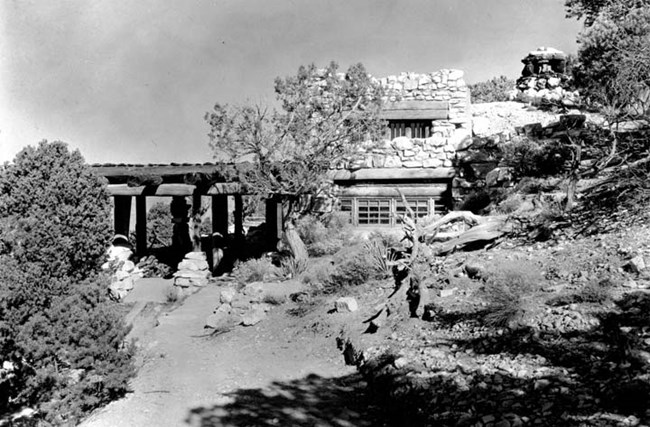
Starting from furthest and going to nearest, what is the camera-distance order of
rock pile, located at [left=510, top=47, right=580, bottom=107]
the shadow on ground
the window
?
rock pile, located at [left=510, top=47, right=580, bottom=107], the window, the shadow on ground

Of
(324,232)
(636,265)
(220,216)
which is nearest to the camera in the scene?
(636,265)

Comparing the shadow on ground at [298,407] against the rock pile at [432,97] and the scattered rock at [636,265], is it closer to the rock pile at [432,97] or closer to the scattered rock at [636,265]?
the scattered rock at [636,265]

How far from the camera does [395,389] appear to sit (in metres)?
7.25

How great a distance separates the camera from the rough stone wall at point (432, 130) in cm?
1878

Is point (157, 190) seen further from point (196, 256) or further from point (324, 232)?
point (324, 232)

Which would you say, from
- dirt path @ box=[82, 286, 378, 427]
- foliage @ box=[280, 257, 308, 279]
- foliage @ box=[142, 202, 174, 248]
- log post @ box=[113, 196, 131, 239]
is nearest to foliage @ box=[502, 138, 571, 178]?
foliage @ box=[280, 257, 308, 279]

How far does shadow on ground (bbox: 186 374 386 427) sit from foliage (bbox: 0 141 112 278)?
2843mm

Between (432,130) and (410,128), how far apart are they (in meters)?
0.88

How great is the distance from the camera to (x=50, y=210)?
7.96 metres

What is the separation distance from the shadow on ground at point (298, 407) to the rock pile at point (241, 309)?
3701 mm

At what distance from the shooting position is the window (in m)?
21.5

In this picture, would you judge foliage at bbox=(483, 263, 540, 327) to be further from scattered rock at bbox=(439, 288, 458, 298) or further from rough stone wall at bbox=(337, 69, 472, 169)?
rough stone wall at bbox=(337, 69, 472, 169)

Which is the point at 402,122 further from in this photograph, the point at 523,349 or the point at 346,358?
the point at 523,349

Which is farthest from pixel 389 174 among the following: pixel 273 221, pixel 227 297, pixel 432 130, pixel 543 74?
pixel 543 74
